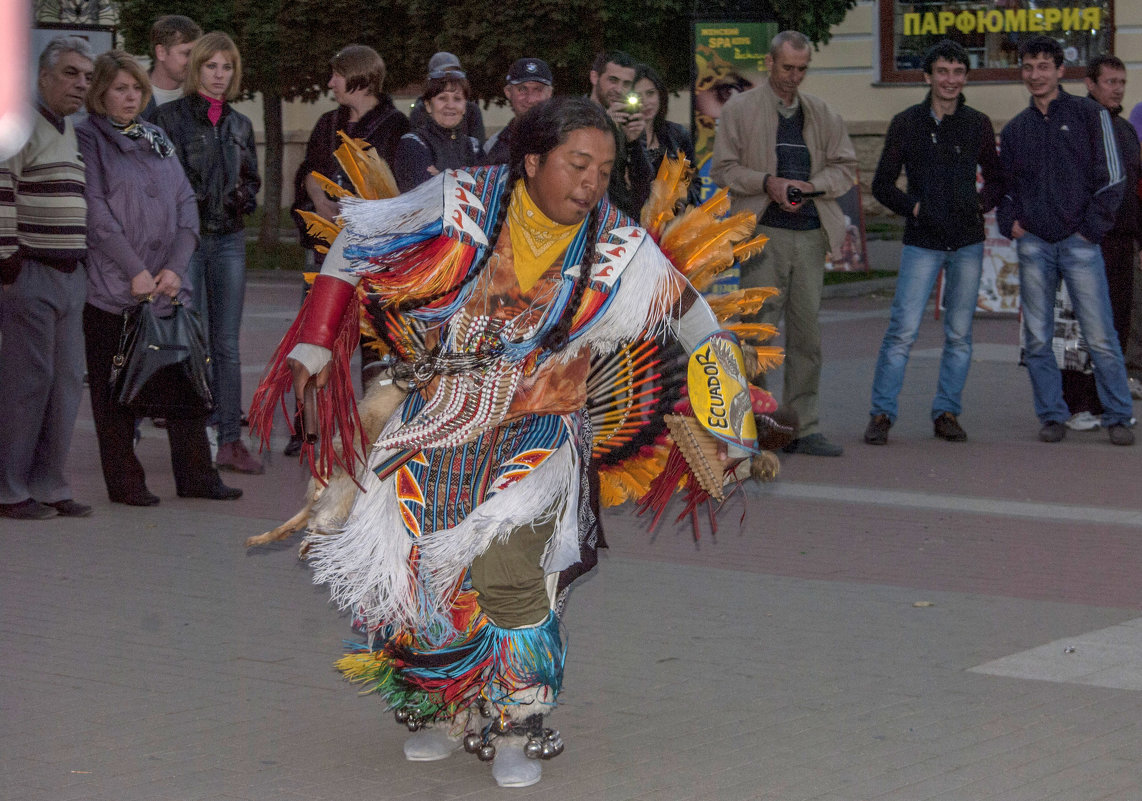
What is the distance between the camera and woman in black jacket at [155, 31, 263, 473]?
27.2ft

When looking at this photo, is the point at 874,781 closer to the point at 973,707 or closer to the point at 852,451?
the point at 973,707

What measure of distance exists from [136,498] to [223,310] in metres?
1.26

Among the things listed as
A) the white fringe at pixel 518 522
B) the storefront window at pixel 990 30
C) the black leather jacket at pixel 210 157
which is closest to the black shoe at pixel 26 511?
the black leather jacket at pixel 210 157

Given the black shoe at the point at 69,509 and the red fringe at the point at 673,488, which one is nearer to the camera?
the red fringe at the point at 673,488

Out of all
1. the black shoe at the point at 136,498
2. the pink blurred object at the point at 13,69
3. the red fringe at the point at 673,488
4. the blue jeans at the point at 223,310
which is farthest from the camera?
the blue jeans at the point at 223,310

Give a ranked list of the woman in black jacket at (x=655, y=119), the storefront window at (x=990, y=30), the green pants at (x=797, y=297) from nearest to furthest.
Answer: the woman in black jacket at (x=655, y=119) → the green pants at (x=797, y=297) → the storefront window at (x=990, y=30)

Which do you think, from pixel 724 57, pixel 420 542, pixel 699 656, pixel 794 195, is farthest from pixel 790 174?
pixel 724 57

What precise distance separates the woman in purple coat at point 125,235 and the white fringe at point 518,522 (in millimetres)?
3753

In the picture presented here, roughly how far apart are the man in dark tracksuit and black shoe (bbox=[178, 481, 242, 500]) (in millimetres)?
4996

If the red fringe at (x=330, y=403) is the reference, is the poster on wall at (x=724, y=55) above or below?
above

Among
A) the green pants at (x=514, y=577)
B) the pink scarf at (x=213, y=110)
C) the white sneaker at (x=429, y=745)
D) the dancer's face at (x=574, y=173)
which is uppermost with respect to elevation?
the pink scarf at (x=213, y=110)

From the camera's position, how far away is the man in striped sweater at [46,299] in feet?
23.4

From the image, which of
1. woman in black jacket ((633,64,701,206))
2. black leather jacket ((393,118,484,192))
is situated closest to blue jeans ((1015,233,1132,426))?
woman in black jacket ((633,64,701,206))

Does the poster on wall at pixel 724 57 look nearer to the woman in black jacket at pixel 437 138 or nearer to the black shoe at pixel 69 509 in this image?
the woman in black jacket at pixel 437 138
